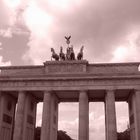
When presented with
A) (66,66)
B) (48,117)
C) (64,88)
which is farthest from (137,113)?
(48,117)

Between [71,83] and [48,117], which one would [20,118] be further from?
[71,83]

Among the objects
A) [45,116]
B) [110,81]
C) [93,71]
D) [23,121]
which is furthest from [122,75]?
[23,121]

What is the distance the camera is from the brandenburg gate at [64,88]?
130ft

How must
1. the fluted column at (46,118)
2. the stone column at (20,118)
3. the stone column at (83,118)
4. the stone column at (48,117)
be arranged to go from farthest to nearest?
1. the stone column at (20,118)
2. the stone column at (48,117)
3. the fluted column at (46,118)
4. the stone column at (83,118)

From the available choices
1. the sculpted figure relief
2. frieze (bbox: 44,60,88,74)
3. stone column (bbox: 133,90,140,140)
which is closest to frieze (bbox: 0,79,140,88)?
frieze (bbox: 44,60,88,74)

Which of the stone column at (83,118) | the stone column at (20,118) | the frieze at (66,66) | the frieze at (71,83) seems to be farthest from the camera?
the frieze at (66,66)

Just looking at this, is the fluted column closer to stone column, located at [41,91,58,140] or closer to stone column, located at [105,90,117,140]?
stone column, located at [41,91,58,140]

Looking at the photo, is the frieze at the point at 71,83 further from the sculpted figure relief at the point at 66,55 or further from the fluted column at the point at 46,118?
the sculpted figure relief at the point at 66,55

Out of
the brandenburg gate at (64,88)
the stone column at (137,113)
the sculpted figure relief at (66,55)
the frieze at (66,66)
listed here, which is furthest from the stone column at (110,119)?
the sculpted figure relief at (66,55)

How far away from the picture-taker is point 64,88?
41250mm

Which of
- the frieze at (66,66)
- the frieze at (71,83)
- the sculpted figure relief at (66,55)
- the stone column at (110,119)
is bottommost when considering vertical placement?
the stone column at (110,119)

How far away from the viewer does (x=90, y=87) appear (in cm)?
4081

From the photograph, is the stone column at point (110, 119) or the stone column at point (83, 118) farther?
the stone column at point (83, 118)

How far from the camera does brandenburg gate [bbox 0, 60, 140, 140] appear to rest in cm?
3962
